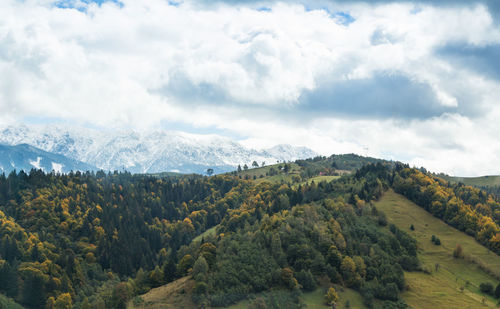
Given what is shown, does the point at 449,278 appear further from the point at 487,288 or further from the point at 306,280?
the point at 306,280

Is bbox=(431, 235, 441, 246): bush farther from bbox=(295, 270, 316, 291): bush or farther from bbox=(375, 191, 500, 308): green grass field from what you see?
bbox=(295, 270, 316, 291): bush

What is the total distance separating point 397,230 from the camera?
195000 millimetres

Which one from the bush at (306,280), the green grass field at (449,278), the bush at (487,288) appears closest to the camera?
the green grass field at (449,278)

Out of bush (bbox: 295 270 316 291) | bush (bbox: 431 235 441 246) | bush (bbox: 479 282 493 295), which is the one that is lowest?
bush (bbox: 479 282 493 295)

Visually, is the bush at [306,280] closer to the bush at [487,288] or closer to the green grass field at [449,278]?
the green grass field at [449,278]

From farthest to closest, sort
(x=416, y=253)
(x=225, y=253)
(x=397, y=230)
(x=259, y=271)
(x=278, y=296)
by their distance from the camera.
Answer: (x=397, y=230) < (x=416, y=253) < (x=225, y=253) < (x=259, y=271) < (x=278, y=296)

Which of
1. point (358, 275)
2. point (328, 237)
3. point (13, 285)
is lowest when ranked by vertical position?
point (13, 285)

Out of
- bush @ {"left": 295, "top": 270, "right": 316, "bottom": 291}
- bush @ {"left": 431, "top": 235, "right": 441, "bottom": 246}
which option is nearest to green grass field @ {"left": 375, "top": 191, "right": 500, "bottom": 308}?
bush @ {"left": 431, "top": 235, "right": 441, "bottom": 246}

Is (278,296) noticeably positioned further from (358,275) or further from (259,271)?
(358,275)

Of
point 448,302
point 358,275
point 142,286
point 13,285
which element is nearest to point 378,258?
point 358,275

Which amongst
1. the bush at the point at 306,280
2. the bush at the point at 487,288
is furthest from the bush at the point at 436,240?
the bush at the point at 306,280

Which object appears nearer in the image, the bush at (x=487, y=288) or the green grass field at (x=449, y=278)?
the green grass field at (x=449, y=278)

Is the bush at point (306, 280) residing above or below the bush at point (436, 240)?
below

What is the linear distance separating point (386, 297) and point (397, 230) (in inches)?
2305
